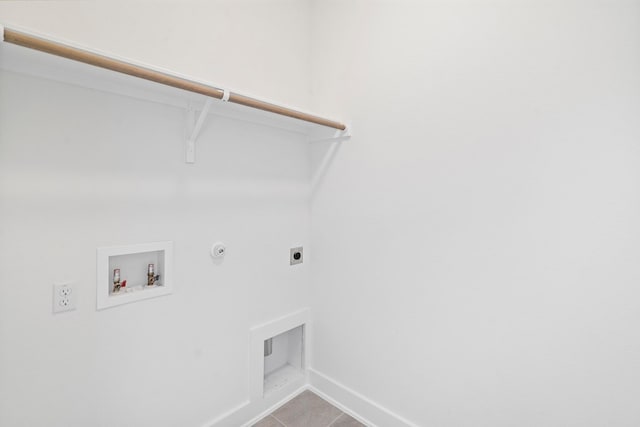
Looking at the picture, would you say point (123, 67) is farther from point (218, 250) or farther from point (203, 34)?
point (218, 250)

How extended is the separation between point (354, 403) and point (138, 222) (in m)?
1.52

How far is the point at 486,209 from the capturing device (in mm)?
1241

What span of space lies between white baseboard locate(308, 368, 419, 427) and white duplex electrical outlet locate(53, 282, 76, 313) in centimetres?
142

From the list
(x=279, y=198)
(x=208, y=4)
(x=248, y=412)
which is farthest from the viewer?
(x=279, y=198)

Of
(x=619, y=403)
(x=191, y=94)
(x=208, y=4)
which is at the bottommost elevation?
(x=619, y=403)

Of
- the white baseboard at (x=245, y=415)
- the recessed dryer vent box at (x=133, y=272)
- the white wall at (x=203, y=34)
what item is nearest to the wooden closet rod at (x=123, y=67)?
the white wall at (x=203, y=34)

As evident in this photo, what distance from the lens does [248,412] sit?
5.36 ft

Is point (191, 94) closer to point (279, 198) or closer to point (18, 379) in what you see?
point (279, 198)

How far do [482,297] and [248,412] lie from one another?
1378 millimetres

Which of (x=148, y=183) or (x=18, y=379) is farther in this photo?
(x=148, y=183)

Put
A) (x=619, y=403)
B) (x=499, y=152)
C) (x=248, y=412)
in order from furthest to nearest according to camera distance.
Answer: (x=248, y=412), (x=499, y=152), (x=619, y=403)

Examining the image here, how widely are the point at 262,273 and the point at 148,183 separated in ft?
2.51

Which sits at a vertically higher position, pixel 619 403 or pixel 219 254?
pixel 219 254

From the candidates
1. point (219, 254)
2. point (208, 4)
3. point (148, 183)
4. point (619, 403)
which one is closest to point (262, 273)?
point (219, 254)
